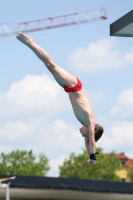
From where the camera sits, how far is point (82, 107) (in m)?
11.5

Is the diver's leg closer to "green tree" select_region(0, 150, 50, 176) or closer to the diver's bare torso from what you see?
the diver's bare torso

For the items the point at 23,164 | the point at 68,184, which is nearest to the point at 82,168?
the point at 23,164

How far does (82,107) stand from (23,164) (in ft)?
271

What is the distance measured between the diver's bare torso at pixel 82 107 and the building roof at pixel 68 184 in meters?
29.9

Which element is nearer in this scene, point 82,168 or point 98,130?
point 98,130

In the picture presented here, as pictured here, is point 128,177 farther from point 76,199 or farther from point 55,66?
point 55,66

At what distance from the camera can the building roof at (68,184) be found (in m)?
42.1

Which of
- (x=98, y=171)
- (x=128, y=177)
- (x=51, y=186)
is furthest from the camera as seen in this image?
(x=128, y=177)

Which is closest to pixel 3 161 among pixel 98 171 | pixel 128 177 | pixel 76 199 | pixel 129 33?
pixel 98 171

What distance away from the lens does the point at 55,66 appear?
11516 mm

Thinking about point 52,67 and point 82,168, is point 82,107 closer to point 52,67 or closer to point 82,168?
point 52,67

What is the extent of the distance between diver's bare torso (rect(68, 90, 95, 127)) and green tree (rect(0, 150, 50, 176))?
260 feet

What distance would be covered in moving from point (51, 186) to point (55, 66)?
106ft

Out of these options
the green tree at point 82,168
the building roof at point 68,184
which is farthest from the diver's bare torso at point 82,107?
the green tree at point 82,168
